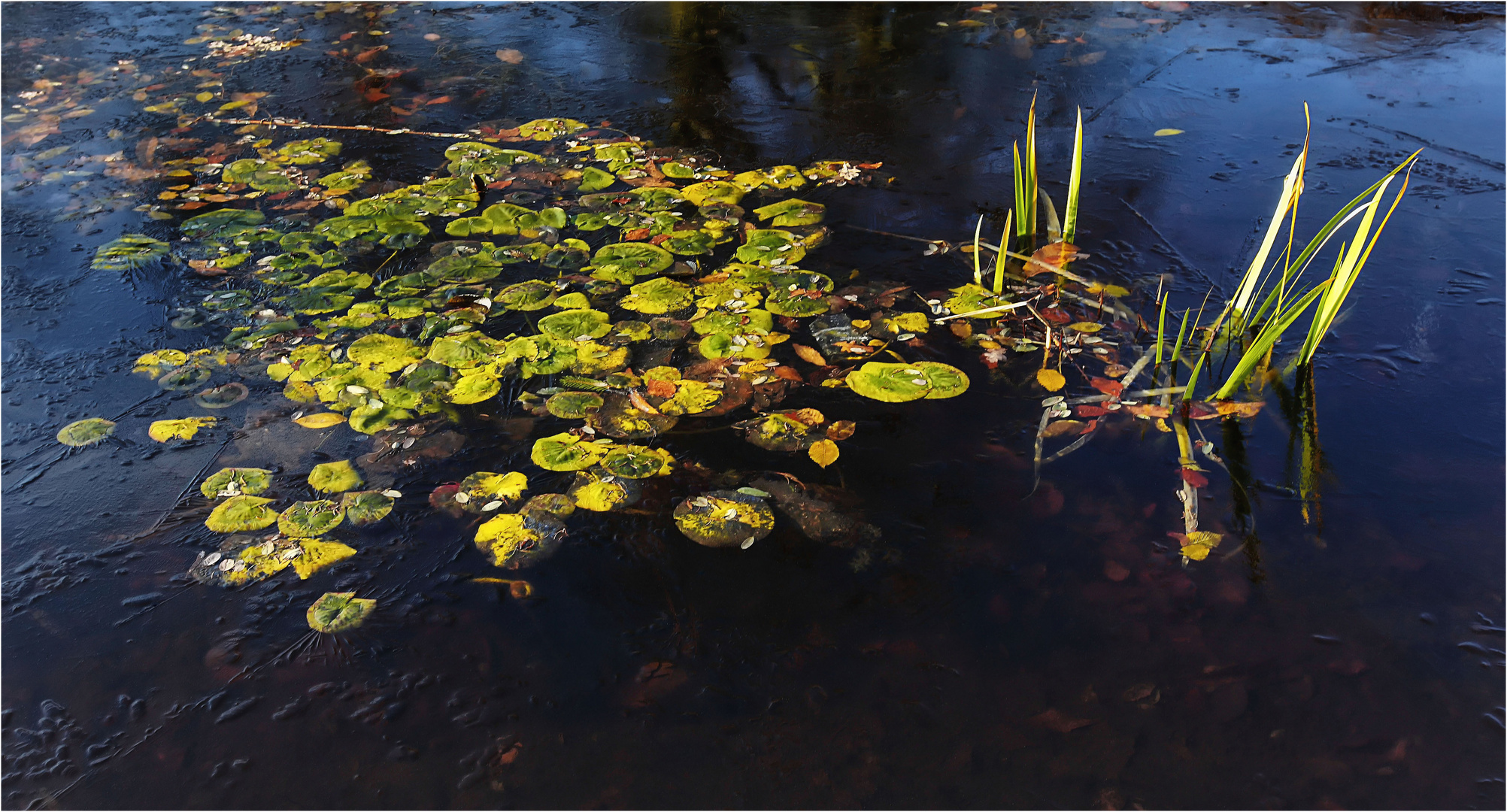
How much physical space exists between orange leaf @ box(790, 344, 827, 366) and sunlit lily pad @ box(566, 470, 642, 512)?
75cm

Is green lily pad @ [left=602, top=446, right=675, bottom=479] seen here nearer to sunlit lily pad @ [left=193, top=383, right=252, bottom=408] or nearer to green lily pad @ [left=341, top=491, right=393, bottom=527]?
green lily pad @ [left=341, top=491, right=393, bottom=527]

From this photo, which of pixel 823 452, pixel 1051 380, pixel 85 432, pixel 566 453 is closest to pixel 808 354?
pixel 823 452

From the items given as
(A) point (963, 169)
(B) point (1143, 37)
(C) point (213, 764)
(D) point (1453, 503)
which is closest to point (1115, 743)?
(D) point (1453, 503)

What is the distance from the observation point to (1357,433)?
2398mm

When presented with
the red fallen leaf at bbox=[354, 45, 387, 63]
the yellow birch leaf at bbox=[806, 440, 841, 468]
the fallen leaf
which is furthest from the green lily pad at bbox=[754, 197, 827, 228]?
the red fallen leaf at bbox=[354, 45, 387, 63]

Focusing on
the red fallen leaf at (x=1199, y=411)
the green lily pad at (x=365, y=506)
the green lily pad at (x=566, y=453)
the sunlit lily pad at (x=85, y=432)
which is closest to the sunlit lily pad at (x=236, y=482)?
the green lily pad at (x=365, y=506)

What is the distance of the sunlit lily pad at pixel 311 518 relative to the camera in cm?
222

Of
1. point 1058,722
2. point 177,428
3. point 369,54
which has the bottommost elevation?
point 1058,722

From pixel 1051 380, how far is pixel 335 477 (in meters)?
2.06

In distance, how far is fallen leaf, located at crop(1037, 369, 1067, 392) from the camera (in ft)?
8.66

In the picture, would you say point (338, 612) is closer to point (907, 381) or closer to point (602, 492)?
point (602, 492)

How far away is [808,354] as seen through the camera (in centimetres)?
281

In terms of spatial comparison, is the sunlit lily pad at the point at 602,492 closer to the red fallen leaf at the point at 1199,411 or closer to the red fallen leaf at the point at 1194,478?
the red fallen leaf at the point at 1194,478

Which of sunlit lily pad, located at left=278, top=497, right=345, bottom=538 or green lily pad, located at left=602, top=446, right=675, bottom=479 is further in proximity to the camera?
green lily pad, located at left=602, top=446, right=675, bottom=479
